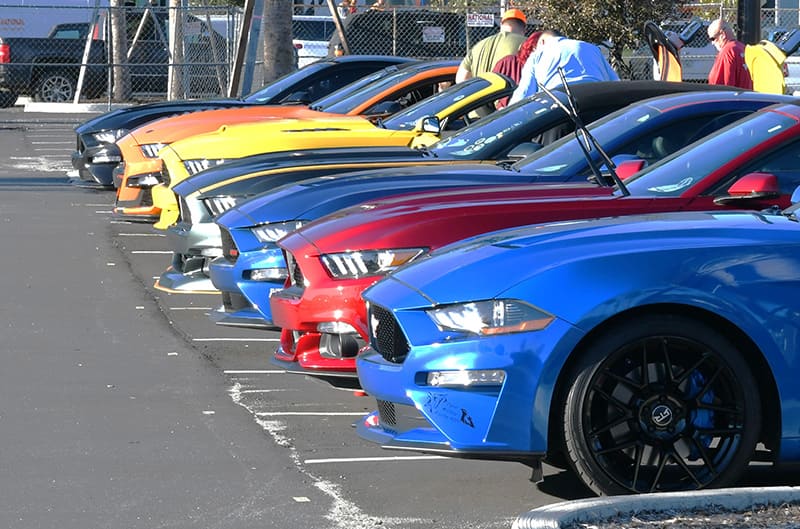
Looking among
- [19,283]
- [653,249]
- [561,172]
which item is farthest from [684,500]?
[19,283]

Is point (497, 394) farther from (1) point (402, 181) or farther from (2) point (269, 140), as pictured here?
(2) point (269, 140)

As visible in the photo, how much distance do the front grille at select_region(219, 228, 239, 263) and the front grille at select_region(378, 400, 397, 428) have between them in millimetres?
3203

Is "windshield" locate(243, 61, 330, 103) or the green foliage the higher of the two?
the green foliage

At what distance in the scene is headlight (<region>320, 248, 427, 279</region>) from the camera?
688cm

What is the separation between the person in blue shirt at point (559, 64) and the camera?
39.8 ft

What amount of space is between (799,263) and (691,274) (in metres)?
0.44

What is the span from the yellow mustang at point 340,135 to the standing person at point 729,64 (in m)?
2.21

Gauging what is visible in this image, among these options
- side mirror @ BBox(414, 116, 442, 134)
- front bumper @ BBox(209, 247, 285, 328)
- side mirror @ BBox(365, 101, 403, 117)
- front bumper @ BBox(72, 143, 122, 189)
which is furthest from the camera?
front bumper @ BBox(72, 143, 122, 189)

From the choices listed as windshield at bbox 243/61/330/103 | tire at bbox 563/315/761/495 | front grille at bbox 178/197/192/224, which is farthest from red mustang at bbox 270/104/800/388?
windshield at bbox 243/61/330/103

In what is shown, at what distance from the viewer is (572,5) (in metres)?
21.1

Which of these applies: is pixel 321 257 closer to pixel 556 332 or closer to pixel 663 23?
pixel 556 332

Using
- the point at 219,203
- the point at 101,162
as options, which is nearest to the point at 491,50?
the point at 101,162

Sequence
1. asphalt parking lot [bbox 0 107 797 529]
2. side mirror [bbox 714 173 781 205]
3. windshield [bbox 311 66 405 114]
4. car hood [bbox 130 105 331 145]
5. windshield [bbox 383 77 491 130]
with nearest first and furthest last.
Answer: asphalt parking lot [bbox 0 107 797 529], side mirror [bbox 714 173 781 205], windshield [bbox 383 77 491 130], car hood [bbox 130 105 331 145], windshield [bbox 311 66 405 114]

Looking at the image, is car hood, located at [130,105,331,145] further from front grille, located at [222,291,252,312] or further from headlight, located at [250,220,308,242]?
headlight, located at [250,220,308,242]
